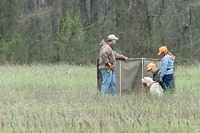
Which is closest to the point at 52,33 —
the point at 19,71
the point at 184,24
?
the point at 184,24

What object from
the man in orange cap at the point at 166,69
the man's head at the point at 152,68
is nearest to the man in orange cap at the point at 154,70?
the man's head at the point at 152,68

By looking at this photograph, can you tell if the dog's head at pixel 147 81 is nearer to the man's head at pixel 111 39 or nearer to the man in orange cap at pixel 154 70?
the man in orange cap at pixel 154 70

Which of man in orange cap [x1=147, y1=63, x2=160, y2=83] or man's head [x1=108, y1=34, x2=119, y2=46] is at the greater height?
man's head [x1=108, y1=34, x2=119, y2=46]

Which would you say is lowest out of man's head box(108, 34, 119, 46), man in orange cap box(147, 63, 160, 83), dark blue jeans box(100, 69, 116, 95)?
dark blue jeans box(100, 69, 116, 95)

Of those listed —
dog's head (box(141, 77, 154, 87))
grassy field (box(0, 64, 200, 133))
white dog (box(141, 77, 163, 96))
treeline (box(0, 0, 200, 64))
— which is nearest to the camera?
grassy field (box(0, 64, 200, 133))

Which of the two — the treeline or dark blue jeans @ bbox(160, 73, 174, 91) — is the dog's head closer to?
dark blue jeans @ bbox(160, 73, 174, 91)

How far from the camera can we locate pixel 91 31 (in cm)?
3347

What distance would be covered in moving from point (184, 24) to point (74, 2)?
10086 millimetres

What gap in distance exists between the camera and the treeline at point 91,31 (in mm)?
29875

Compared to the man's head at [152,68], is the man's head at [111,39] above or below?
above

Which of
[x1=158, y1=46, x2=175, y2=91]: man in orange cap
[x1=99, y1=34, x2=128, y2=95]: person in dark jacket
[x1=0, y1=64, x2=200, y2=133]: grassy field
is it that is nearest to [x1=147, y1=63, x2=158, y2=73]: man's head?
[x1=158, y1=46, x2=175, y2=91]: man in orange cap

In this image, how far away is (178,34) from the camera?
3005 centimetres

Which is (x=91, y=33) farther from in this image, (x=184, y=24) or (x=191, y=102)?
(x=191, y=102)

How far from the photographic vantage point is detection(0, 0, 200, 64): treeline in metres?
29.9
